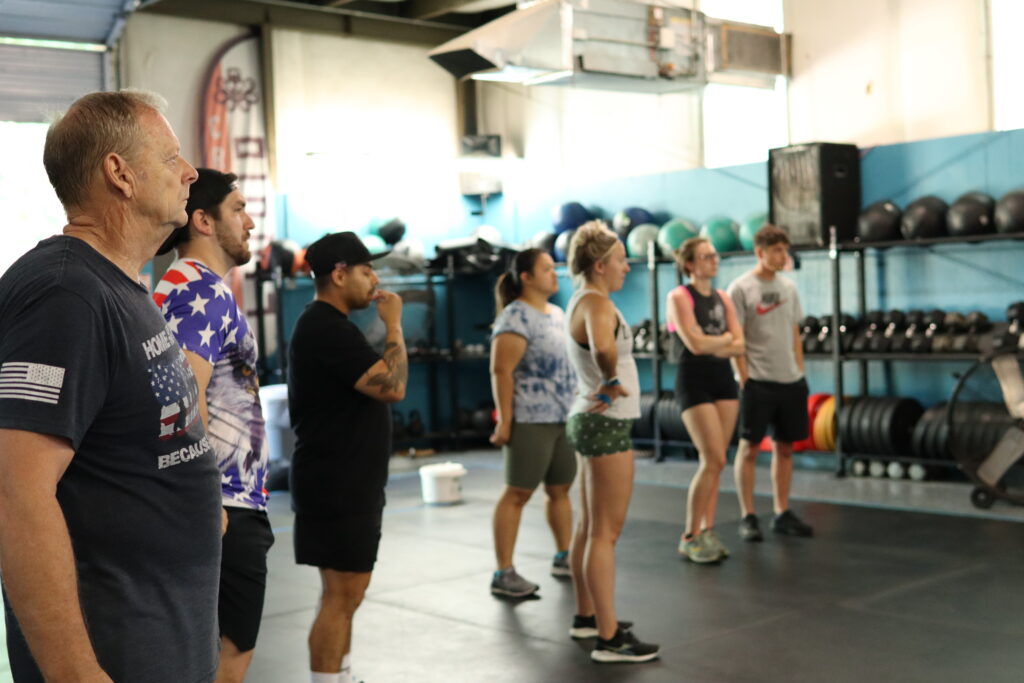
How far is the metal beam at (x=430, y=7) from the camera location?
11.0 meters

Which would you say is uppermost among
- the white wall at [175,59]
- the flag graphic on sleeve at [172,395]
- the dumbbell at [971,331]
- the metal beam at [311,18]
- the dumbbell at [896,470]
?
the metal beam at [311,18]

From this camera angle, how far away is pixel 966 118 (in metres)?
7.98

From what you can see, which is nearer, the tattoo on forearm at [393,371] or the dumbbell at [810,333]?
the tattoo on forearm at [393,371]

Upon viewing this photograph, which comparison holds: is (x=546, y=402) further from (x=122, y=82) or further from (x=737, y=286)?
(x=122, y=82)

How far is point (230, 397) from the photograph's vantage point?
2449 millimetres

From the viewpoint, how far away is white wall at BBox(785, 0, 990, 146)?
26.2 feet

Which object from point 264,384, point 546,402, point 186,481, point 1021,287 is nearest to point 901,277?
point 1021,287

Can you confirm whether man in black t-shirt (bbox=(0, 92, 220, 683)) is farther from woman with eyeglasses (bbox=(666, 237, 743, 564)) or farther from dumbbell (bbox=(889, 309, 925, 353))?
dumbbell (bbox=(889, 309, 925, 353))

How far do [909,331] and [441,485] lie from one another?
3.36 meters

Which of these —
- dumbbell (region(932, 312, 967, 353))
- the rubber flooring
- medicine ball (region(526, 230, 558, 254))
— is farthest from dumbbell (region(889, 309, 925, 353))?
medicine ball (region(526, 230, 558, 254))

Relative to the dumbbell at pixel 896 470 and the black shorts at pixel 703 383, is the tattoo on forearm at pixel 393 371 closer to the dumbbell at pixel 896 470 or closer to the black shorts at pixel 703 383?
the black shorts at pixel 703 383

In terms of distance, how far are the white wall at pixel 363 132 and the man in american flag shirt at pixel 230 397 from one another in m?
8.39

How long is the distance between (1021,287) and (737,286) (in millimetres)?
2745

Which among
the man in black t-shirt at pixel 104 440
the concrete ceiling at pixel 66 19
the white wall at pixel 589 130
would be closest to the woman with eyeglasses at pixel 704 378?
the man in black t-shirt at pixel 104 440
